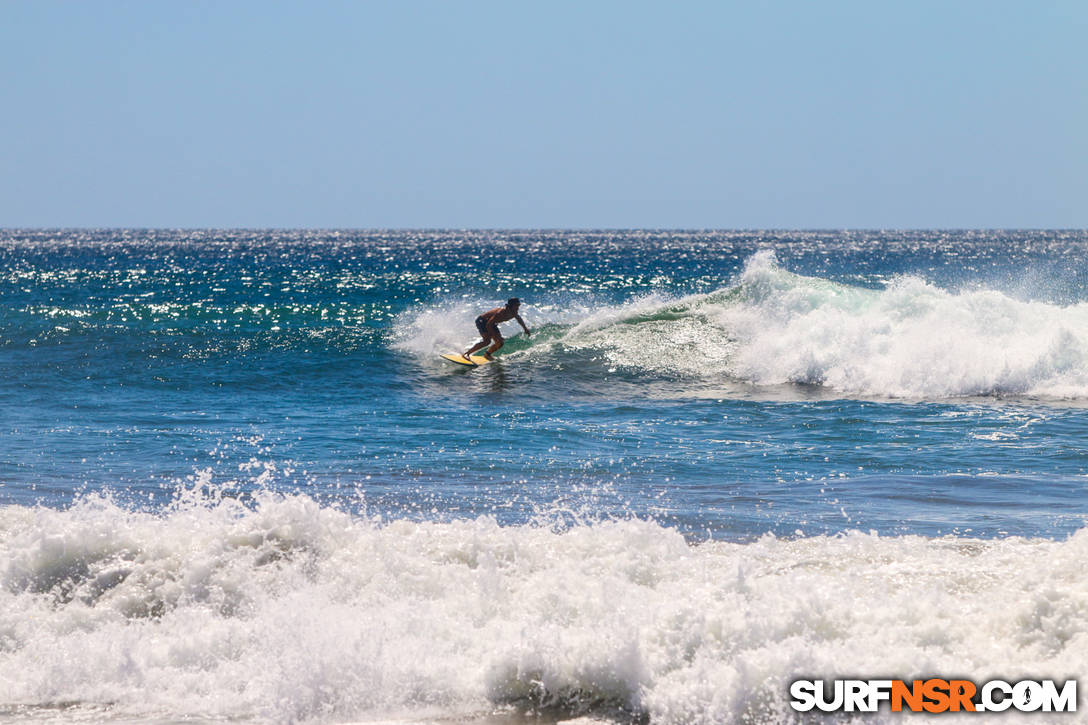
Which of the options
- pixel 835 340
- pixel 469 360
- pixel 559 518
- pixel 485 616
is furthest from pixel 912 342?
pixel 485 616

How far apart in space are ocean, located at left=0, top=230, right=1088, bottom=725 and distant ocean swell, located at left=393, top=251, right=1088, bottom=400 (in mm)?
84

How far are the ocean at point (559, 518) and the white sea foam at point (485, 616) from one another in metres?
0.02

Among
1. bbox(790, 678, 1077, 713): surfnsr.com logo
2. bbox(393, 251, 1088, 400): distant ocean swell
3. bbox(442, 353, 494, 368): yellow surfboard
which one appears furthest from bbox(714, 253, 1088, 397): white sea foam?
bbox(790, 678, 1077, 713): surfnsr.com logo

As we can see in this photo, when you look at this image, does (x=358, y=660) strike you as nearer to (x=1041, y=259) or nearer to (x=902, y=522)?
(x=902, y=522)

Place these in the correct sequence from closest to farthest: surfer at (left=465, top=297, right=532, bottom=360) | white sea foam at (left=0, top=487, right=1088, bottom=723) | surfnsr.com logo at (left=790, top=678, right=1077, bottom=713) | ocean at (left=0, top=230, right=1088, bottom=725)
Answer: surfnsr.com logo at (left=790, top=678, right=1077, bottom=713), white sea foam at (left=0, top=487, right=1088, bottom=723), ocean at (left=0, top=230, right=1088, bottom=725), surfer at (left=465, top=297, right=532, bottom=360)

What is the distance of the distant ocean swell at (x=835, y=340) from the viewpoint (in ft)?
50.8

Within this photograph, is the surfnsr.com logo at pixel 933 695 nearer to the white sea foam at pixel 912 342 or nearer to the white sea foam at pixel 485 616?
the white sea foam at pixel 485 616

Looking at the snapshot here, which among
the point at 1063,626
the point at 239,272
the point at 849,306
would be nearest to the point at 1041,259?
the point at 239,272

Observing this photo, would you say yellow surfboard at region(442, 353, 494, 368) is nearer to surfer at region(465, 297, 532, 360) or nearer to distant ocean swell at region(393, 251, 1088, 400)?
surfer at region(465, 297, 532, 360)

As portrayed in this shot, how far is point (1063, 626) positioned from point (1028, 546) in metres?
1.71

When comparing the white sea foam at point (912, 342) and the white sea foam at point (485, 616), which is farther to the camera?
the white sea foam at point (912, 342)

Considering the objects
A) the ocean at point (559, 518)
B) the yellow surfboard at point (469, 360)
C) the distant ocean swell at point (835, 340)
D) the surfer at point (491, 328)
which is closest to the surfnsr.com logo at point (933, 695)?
the ocean at point (559, 518)

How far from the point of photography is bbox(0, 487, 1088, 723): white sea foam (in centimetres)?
518

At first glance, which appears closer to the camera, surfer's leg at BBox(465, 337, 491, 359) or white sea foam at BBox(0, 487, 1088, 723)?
white sea foam at BBox(0, 487, 1088, 723)
